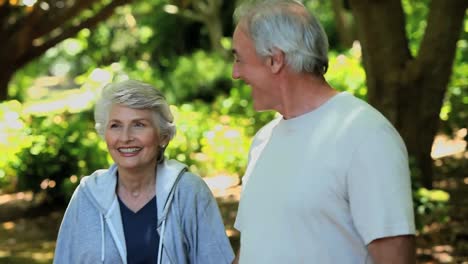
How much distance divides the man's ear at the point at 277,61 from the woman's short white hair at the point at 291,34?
12 millimetres

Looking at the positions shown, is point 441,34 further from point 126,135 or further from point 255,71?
point 255,71

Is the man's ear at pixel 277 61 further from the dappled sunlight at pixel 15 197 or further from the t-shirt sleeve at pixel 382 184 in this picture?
the dappled sunlight at pixel 15 197

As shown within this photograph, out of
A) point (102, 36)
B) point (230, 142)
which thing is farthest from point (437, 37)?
point (102, 36)

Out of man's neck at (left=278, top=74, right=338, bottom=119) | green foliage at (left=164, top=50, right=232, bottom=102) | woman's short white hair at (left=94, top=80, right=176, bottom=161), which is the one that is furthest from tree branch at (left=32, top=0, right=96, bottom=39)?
man's neck at (left=278, top=74, right=338, bottom=119)

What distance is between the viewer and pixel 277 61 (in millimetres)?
2689

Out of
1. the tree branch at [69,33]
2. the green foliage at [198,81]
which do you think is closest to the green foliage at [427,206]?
the tree branch at [69,33]

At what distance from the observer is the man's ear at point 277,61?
268cm

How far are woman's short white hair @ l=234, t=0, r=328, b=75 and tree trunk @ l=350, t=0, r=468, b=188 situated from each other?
18.4ft

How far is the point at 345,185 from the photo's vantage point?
2.56 m

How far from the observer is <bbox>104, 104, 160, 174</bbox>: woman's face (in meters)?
3.51

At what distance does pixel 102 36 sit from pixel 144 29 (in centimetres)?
134

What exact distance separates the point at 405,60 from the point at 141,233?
211 inches

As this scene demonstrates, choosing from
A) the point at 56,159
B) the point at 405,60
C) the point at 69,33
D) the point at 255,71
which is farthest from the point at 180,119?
the point at 255,71

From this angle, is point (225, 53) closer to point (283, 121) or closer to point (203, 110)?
point (203, 110)
